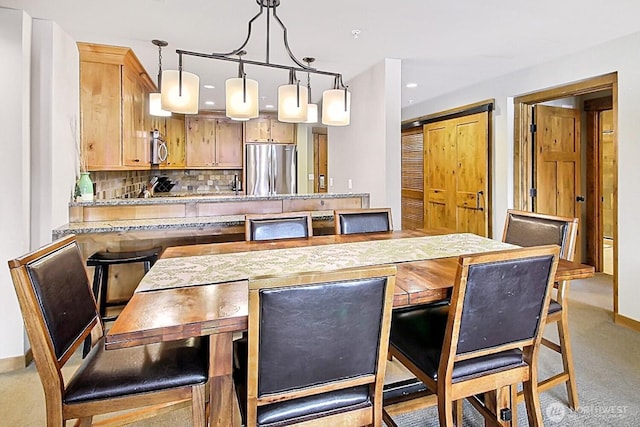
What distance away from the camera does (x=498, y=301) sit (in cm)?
136

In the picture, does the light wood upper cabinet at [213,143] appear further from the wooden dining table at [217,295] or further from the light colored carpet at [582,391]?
the wooden dining table at [217,295]

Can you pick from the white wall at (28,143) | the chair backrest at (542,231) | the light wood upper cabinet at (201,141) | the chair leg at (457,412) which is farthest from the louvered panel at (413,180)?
the white wall at (28,143)

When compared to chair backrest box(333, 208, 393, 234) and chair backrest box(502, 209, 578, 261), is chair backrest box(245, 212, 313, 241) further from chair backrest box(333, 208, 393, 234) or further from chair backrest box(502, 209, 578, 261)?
chair backrest box(502, 209, 578, 261)

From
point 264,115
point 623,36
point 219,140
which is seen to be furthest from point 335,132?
point 623,36

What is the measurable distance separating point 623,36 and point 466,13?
1467 mm

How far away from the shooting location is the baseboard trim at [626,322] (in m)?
3.00

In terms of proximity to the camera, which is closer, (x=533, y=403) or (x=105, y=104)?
(x=533, y=403)

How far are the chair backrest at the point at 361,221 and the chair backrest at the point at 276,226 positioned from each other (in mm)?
242

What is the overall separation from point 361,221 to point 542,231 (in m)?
1.13

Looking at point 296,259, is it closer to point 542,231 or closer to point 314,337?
point 314,337

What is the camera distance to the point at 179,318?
3.87 feet

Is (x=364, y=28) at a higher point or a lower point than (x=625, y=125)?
higher

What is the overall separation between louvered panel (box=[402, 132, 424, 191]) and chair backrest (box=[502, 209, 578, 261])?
3510 mm

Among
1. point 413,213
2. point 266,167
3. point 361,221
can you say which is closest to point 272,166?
point 266,167
